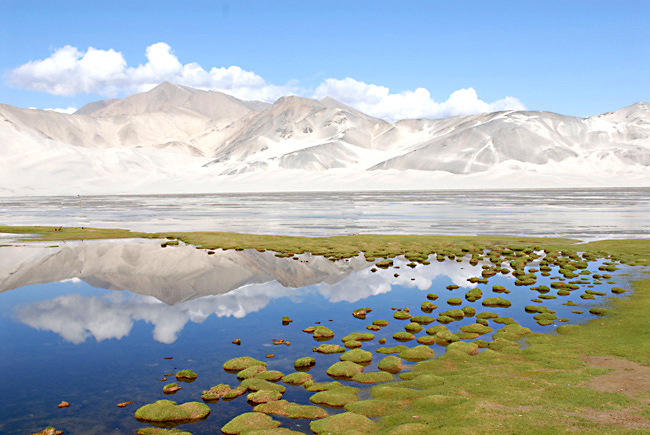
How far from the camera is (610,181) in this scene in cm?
17700

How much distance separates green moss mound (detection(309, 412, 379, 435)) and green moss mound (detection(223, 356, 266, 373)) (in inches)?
143

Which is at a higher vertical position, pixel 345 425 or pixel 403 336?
pixel 345 425

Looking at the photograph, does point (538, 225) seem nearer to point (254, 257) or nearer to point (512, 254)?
point (512, 254)

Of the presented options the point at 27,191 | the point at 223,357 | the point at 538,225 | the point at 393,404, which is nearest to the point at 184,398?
the point at 223,357

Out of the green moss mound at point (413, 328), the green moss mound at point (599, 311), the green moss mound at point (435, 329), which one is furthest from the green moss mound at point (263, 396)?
the green moss mound at point (599, 311)

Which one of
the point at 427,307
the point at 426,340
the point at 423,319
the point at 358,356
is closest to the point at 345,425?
the point at 358,356

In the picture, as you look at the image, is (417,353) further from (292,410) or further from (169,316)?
(169,316)

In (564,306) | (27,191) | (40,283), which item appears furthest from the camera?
(27,191)

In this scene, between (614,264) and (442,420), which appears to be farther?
(614,264)

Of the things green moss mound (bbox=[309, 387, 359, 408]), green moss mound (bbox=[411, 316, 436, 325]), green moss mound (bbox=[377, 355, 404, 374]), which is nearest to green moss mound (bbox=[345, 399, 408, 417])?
green moss mound (bbox=[309, 387, 359, 408])

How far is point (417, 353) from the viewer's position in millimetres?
14266

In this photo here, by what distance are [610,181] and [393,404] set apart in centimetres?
18951

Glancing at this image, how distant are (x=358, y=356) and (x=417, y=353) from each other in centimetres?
155

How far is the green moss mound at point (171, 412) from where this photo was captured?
35.7ft
